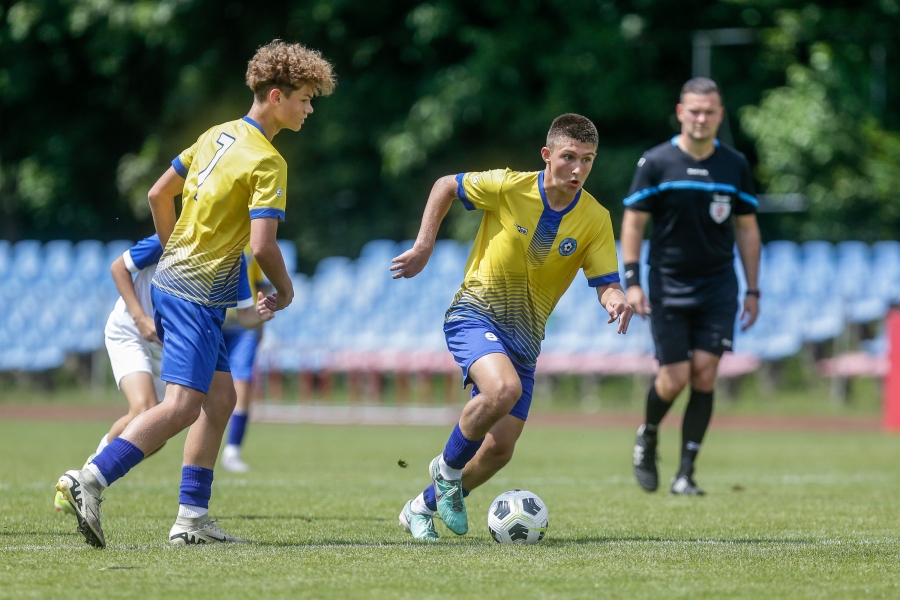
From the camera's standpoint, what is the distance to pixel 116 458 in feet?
17.2

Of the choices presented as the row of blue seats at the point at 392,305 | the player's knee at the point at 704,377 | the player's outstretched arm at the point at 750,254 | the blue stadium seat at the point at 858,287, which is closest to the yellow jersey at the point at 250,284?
the player's knee at the point at 704,377

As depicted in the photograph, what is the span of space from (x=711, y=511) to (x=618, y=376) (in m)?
12.5

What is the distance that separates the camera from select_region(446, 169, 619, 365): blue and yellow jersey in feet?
19.5

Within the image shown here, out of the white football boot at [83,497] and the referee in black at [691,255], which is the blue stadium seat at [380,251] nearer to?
the referee in black at [691,255]

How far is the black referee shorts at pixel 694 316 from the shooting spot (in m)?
8.23

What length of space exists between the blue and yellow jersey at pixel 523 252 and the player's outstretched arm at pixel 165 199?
130cm

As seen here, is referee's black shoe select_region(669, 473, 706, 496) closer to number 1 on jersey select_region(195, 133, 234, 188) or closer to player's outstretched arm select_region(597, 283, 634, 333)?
player's outstretched arm select_region(597, 283, 634, 333)

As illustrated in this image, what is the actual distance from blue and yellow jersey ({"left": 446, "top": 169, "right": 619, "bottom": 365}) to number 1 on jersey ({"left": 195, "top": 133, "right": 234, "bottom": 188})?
112cm

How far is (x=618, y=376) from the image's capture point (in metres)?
19.6

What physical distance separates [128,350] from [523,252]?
244 cm

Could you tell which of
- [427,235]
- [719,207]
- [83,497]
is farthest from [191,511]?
[719,207]

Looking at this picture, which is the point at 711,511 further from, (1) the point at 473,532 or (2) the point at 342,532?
(2) the point at 342,532

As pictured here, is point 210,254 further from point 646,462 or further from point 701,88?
point 701,88


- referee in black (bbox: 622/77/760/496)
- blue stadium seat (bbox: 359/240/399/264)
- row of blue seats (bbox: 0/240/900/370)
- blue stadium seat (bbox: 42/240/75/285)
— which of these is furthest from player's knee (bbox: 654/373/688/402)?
blue stadium seat (bbox: 42/240/75/285)
